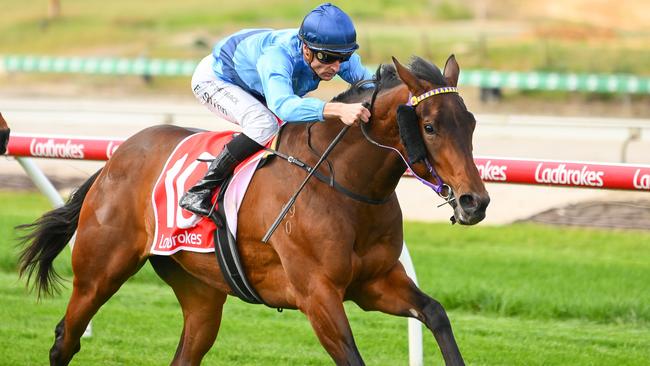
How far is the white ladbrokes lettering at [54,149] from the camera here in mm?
6990

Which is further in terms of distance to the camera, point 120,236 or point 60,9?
point 60,9

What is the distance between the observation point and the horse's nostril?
424 centimetres

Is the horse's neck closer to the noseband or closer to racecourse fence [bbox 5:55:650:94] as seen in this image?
the noseband

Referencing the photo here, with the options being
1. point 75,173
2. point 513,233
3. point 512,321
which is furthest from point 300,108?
point 75,173

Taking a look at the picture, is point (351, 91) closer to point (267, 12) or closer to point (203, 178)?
point (203, 178)

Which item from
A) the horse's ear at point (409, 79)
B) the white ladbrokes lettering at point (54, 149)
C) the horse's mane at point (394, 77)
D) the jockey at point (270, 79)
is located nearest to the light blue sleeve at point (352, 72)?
the jockey at point (270, 79)

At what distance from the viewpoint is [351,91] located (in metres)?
4.95

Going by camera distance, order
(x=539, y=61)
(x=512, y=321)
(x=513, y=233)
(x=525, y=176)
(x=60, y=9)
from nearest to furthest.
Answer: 1. (x=525, y=176)
2. (x=512, y=321)
3. (x=513, y=233)
4. (x=539, y=61)
5. (x=60, y=9)

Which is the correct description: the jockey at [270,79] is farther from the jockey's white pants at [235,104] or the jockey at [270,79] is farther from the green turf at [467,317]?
the green turf at [467,317]

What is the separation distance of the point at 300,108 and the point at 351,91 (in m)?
0.36

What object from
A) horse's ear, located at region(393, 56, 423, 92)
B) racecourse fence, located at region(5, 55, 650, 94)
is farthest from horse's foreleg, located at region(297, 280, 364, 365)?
racecourse fence, located at region(5, 55, 650, 94)

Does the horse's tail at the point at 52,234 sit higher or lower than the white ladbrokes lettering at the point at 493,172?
lower

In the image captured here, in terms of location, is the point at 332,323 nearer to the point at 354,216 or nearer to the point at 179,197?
the point at 354,216

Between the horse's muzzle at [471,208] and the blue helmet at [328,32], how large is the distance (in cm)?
93
